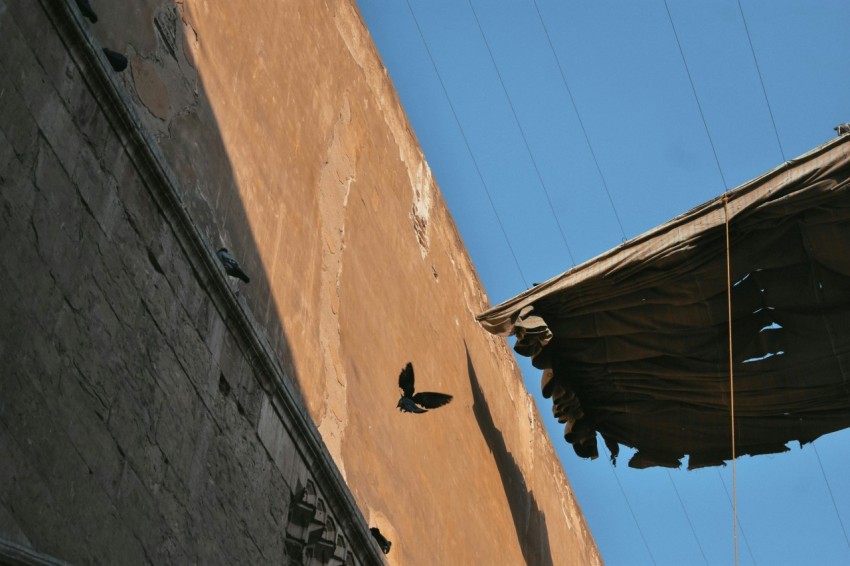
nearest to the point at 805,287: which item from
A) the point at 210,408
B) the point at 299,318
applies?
the point at 299,318

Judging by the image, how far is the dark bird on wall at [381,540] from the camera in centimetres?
617

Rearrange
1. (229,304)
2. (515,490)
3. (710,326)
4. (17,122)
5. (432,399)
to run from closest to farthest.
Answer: (17,122), (229,304), (432,399), (710,326), (515,490)

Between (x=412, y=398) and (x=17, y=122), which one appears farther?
(x=412, y=398)

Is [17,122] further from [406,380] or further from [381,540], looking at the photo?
[406,380]

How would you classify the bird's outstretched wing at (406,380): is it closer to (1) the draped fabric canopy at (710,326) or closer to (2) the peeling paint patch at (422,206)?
(1) the draped fabric canopy at (710,326)

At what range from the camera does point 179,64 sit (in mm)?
5668

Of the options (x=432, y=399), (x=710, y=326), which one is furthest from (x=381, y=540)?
(x=710, y=326)

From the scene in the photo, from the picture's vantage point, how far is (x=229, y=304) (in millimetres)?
4484

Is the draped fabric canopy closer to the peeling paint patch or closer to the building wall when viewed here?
the peeling paint patch

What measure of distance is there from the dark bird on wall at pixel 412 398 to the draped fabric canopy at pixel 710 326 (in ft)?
4.99

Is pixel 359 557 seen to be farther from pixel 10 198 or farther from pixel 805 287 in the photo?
pixel 805 287

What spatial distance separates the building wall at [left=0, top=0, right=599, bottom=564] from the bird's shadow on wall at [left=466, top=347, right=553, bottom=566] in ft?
0.09

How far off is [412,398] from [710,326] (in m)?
2.43

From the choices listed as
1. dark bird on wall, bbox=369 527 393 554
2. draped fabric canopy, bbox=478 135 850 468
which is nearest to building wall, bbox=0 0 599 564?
dark bird on wall, bbox=369 527 393 554
